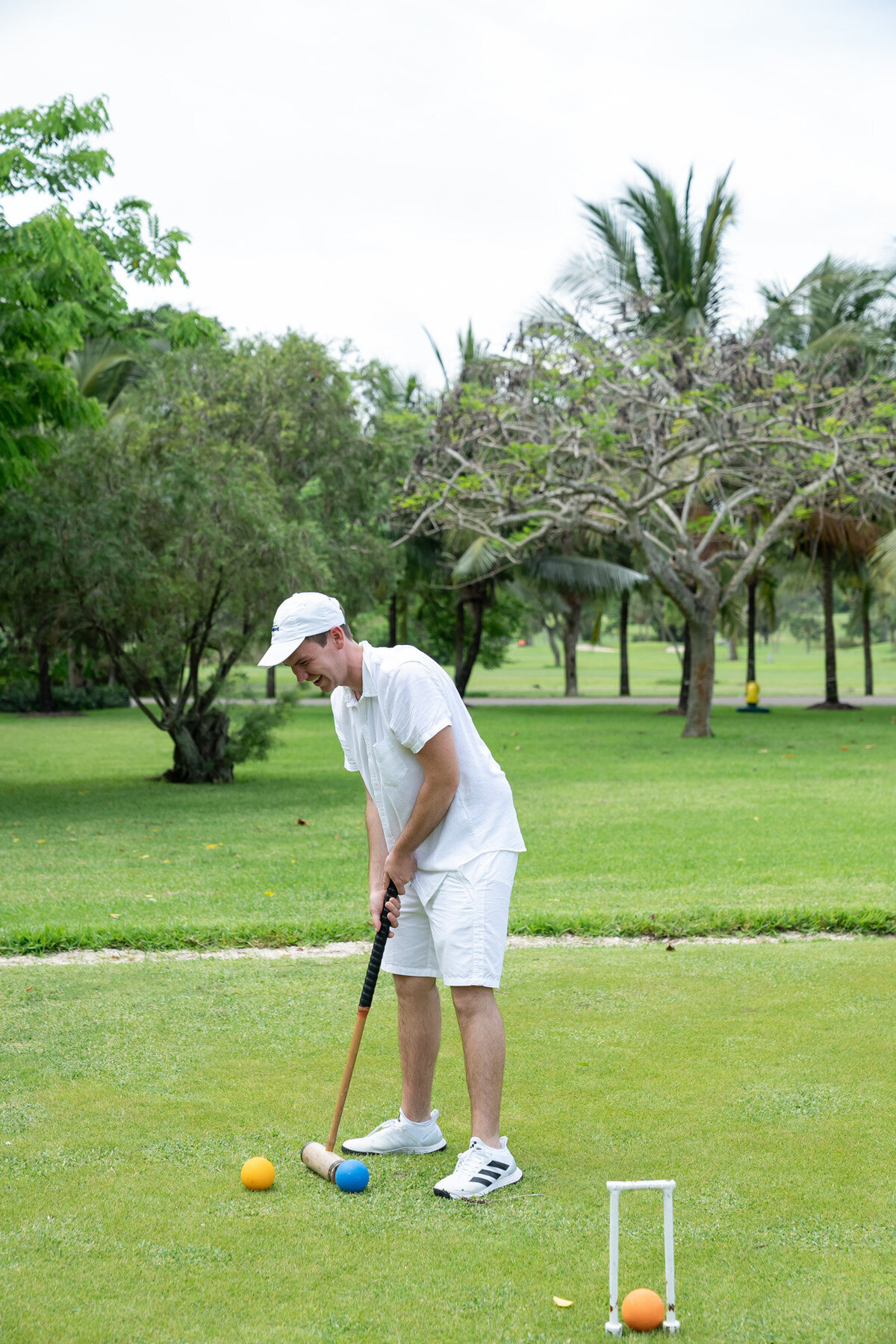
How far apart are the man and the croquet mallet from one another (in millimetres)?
43

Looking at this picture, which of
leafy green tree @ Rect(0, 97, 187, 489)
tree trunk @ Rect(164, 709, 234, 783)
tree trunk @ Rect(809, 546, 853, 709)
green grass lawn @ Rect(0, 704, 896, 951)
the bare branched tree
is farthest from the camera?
tree trunk @ Rect(809, 546, 853, 709)

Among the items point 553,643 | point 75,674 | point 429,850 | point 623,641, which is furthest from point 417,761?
point 553,643

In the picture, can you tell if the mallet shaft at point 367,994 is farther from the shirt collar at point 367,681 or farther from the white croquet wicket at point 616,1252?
the white croquet wicket at point 616,1252

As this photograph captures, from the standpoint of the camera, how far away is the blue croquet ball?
4051 mm

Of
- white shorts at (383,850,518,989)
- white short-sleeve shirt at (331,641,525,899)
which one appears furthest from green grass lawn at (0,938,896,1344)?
white short-sleeve shirt at (331,641,525,899)

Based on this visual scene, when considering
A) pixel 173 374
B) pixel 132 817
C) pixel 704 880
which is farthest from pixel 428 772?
pixel 173 374

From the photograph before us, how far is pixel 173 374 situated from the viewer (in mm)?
17203

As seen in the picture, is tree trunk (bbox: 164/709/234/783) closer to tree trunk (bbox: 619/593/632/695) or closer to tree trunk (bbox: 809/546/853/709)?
tree trunk (bbox: 809/546/853/709)

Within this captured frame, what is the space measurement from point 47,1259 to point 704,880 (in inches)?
269

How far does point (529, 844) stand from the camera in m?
11.6

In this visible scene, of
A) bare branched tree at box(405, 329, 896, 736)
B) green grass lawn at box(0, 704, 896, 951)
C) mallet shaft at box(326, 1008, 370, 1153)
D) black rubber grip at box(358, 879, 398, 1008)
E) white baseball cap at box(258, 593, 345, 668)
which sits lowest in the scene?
green grass lawn at box(0, 704, 896, 951)

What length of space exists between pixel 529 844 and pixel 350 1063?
7.29 meters

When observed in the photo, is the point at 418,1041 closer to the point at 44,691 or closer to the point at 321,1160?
the point at 321,1160

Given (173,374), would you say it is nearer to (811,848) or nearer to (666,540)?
(811,848)
